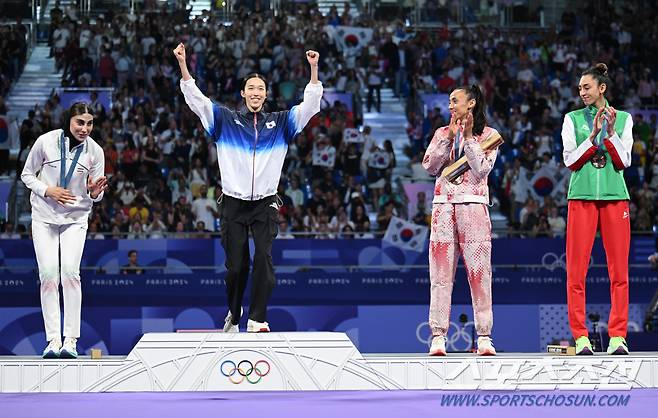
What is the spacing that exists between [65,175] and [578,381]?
4.45 metres

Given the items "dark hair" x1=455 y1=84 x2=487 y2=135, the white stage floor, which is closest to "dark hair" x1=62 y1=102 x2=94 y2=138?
the white stage floor

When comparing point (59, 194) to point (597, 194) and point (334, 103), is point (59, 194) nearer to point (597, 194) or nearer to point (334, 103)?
point (597, 194)

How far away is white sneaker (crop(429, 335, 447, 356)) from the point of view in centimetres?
886

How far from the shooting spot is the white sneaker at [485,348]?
29.2ft

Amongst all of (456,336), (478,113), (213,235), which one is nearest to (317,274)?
(456,336)

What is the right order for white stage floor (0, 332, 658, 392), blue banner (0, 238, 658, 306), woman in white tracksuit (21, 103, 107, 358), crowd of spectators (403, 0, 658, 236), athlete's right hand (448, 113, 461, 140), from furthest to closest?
crowd of spectators (403, 0, 658, 236)
blue banner (0, 238, 658, 306)
woman in white tracksuit (21, 103, 107, 358)
athlete's right hand (448, 113, 461, 140)
white stage floor (0, 332, 658, 392)

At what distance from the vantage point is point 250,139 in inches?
369

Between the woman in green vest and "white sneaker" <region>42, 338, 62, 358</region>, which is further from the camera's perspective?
the woman in green vest

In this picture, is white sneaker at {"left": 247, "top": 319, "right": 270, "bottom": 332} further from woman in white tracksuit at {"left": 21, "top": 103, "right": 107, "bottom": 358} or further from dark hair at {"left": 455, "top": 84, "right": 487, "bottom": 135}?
dark hair at {"left": 455, "top": 84, "right": 487, "bottom": 135}

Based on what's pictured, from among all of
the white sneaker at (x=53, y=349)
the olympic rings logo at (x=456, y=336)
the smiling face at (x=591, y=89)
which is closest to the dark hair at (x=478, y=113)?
the smiling face at (x=591, y=89)

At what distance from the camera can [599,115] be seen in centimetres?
933

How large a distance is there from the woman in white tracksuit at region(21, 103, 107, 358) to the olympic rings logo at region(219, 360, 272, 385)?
1.67m

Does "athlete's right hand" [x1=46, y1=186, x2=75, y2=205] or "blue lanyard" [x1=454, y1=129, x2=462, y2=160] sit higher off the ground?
"blue lanyard" [x1=454, y1=129, x2=462, y2=160]

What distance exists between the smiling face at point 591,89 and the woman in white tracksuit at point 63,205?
4.05 m
